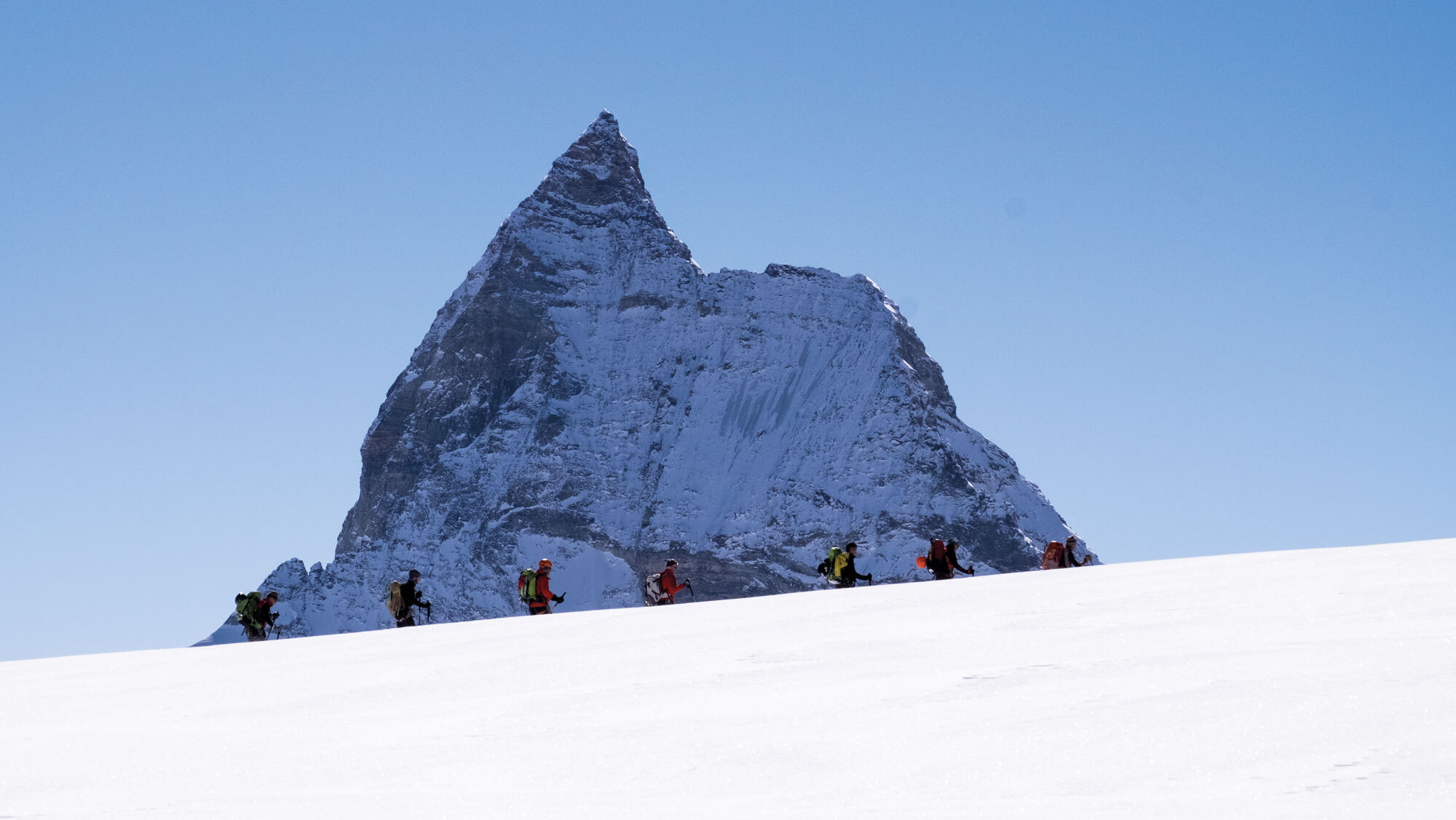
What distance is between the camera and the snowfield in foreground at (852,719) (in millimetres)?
6887

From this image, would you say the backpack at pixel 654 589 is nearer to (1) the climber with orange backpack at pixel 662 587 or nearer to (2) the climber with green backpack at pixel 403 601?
(1) the climber with orange backpack at pixel 662 587

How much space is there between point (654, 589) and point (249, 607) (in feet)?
31.3

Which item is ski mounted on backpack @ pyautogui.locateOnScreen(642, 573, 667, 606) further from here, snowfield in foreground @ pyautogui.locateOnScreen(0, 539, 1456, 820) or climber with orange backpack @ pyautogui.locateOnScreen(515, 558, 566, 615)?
snowfield in foreground @ pyautogui.locateOnScreen(0, 539, 1456, 820)

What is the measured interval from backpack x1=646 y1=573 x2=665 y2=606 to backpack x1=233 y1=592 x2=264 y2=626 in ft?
29.4

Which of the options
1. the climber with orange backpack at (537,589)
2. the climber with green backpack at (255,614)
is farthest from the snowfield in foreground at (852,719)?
the climber with green backpack at (255,614)

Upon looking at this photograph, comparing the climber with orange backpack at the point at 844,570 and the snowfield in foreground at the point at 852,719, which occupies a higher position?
the climber with orange backpack at the point at 844,570

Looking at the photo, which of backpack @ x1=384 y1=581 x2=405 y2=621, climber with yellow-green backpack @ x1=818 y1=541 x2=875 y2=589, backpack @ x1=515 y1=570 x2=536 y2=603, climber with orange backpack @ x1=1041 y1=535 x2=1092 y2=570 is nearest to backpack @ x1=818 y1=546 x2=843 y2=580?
climber with yellow-green backpack @ x1=818 y1=541 x2=875 y2=589

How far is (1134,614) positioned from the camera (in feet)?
41.1

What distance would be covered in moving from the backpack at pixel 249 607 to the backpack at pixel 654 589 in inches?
353

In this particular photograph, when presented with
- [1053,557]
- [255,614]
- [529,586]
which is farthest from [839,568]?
[255,614]

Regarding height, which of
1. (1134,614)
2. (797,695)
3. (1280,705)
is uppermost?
(1134,614)

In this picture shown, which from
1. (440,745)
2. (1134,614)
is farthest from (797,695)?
(1134,614)

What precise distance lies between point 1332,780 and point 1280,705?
1.61m

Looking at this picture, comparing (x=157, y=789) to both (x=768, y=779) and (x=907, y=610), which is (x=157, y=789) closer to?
(x=768, y=779)
